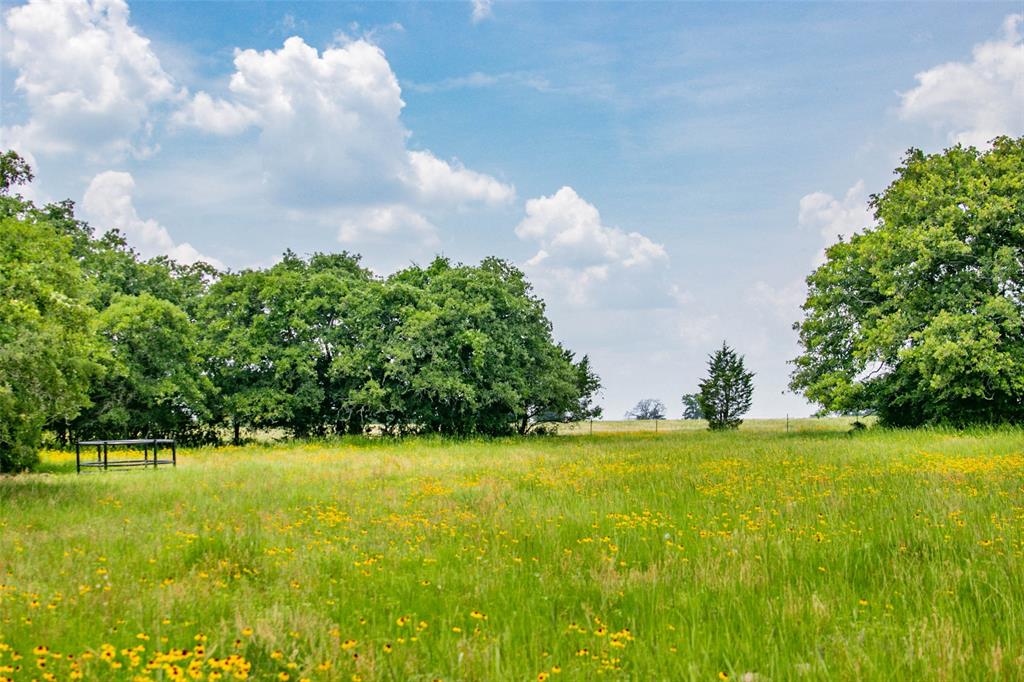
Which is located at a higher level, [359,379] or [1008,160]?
[1008,160]

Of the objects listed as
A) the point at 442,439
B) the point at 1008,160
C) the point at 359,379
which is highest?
the point at 1008,160

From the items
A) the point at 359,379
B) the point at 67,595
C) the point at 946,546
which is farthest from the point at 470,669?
the point at 359,379

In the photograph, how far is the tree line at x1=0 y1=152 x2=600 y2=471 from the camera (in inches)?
1334

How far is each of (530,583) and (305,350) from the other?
3304cm

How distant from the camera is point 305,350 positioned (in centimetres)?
3728

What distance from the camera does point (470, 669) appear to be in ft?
15.3

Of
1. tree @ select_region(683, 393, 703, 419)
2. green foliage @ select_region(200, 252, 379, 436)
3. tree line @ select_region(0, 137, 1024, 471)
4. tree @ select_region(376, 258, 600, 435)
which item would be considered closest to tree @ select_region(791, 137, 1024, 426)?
tree line @ select_region(0, 137, 1024, 471)

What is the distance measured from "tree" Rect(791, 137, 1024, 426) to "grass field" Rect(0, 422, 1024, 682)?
17.2m

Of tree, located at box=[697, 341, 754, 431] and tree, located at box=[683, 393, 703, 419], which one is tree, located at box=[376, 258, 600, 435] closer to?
tree, located at box=[697, 341, 754, 431]

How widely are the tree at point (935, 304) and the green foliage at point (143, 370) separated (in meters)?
32.9

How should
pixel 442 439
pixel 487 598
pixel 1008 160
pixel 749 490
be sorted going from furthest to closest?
pixel 442 439 → pixel 1008 160 → pixel 749 490 → pixel 487 598

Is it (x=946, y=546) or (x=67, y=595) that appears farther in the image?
(x=946, y=546)

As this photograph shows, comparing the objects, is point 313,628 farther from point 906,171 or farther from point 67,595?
point 906,171

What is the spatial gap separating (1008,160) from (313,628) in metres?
35.7
